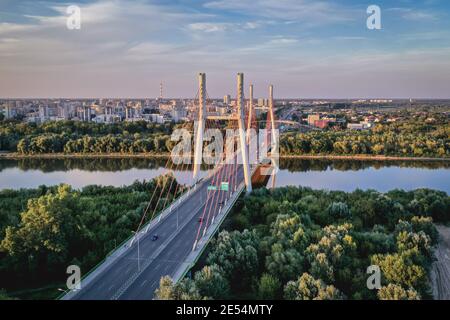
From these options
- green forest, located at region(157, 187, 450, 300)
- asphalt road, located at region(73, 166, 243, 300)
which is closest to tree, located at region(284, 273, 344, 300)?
green forest, located at region(157, 187, 450, 300)

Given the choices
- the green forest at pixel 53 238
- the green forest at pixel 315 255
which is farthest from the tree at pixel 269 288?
the green forest at pixel 53 238

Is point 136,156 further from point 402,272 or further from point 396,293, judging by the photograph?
point 396,293

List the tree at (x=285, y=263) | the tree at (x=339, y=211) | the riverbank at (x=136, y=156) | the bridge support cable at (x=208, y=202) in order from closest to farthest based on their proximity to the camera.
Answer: the tree at (x=285, y=263), the bridge support cable at (x=208, y=202), the tree at (x=339, y=211), the riverbank at (x=136, y=156)

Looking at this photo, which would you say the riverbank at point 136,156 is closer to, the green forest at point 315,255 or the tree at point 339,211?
the green forest at point 315,255

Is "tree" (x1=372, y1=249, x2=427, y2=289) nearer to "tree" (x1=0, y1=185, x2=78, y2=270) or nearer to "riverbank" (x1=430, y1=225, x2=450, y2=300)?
"riverbank" (x1=430, y1=225, x2=450, y2=300)

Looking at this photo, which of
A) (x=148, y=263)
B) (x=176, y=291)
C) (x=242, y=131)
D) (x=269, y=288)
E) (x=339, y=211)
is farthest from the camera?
(x=242, y=131)

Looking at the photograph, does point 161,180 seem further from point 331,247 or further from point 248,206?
point 331,247

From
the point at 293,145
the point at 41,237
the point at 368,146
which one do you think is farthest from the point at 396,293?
the point at 368,146
